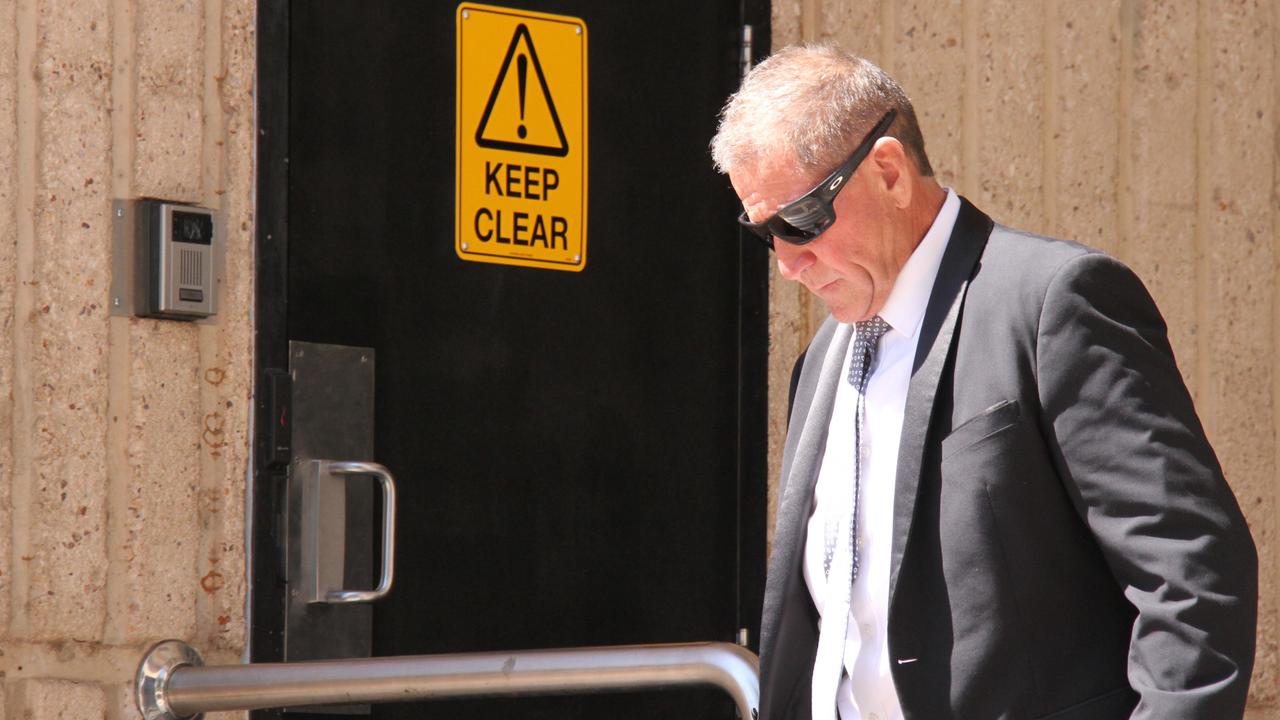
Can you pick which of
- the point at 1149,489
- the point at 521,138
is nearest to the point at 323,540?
the point at 521,138

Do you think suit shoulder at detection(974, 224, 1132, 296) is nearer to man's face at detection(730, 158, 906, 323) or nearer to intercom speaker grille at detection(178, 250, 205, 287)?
man's face at detection(730, 158, 906, 323)

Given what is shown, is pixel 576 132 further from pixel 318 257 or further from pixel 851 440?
pixel 851 440

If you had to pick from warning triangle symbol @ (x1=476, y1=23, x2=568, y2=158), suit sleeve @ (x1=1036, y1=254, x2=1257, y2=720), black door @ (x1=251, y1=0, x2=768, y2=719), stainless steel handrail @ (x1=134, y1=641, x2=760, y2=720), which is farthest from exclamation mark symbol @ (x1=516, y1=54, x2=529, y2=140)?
suit sleeve @ (x1=1036, y1=254, x2=1257, y2=720)

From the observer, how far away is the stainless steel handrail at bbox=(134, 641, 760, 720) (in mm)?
2389

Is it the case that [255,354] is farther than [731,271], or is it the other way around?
[731,271]

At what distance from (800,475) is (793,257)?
0.87 ft

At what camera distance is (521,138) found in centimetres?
352

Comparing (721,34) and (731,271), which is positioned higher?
(721,34)

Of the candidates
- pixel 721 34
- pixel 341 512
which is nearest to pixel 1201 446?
pixel 341 512

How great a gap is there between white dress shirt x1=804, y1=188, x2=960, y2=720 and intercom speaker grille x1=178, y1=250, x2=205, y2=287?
138cm

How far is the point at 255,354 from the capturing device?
3201 mm

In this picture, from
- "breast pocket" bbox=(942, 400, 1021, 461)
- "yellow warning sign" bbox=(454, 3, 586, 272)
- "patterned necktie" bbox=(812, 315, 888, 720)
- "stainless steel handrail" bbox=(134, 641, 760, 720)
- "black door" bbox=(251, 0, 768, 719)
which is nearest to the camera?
"breast pocket" bbox=(942, 400, 1021, 461)

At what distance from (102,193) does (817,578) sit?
1586 mm

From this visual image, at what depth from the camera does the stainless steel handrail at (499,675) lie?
2.39 meters
